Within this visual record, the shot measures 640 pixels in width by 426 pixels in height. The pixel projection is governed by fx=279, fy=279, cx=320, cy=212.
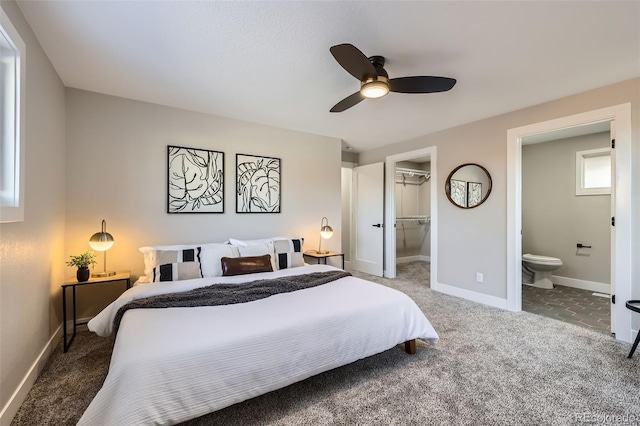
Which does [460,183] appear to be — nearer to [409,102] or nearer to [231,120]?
[409,102]

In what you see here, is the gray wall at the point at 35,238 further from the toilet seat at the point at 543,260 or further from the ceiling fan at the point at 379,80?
the toilet seat at the point at 543,260

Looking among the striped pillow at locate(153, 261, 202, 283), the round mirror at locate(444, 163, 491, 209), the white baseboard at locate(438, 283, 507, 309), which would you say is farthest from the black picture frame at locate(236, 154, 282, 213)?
the white baseboard at locate(438, 283, 507, 309)

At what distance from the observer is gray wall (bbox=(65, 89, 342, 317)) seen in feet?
9.53

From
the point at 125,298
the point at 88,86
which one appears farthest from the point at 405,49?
the point at 88,86

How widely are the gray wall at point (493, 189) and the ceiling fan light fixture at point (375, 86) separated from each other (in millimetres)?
2202

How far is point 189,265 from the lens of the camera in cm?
286

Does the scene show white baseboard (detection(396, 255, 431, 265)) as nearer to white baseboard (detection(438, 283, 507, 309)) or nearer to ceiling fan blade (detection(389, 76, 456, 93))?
white baseboard (detection(438, 283, 507, 309))

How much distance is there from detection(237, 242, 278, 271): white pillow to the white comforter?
35.1 inches

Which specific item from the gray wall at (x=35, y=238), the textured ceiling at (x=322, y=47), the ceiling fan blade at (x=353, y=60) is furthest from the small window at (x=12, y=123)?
the ceiling fan blade at (x=353, y=60)

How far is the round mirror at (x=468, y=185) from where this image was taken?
3727mm

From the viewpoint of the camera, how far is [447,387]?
1914 millimetres

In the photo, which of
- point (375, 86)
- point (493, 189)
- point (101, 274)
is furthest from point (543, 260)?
point (101, 274)

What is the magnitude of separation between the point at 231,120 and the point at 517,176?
3684 mm

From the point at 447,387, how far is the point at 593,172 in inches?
177
